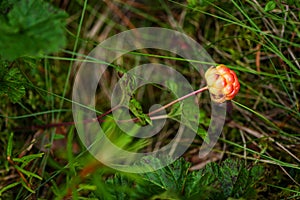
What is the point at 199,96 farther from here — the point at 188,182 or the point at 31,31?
the point at 31,31

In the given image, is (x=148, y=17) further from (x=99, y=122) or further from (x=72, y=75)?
(x=99, y=122)

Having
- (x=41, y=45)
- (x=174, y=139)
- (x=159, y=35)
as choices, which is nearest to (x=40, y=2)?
(x=41, y=45)

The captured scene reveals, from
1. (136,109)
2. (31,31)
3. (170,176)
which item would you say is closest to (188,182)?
(170,176)

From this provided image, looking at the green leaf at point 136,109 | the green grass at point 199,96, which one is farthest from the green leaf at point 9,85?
the green leaf at point 136,109

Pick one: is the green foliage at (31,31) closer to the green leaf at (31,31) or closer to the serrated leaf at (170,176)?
the green leaf at (31,31)

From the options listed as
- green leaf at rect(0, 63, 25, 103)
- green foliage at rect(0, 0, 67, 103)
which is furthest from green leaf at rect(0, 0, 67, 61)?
green leaf at rect(0, 63, 25, 103)

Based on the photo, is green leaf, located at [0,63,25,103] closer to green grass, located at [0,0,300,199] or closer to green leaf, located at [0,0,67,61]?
green grass, located at [0,0,300,199]
